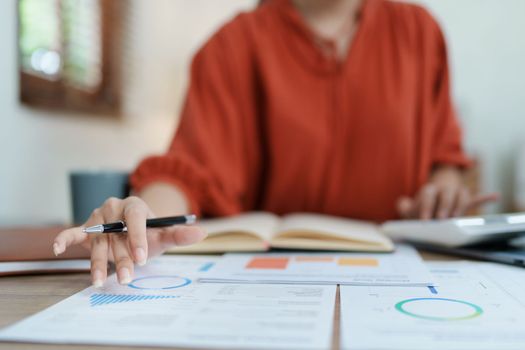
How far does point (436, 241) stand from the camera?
26.1 inches

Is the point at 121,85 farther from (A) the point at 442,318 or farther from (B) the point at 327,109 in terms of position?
(A) the point at 442,318

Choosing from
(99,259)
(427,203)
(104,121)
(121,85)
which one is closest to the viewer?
(99,259)

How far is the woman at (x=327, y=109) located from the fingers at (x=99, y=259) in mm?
451

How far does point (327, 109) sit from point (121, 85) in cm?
65

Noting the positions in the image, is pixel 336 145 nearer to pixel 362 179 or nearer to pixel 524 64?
pixel 362 179

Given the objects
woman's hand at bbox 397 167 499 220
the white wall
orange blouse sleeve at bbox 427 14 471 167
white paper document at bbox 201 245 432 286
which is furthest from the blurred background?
orange blouse sleeve at bbox 427 14 471 167

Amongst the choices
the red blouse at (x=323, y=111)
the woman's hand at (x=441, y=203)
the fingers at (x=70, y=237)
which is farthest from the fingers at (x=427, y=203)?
the fingers at (x=70, y=237)

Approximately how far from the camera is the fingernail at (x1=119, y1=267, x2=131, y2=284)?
1.43ft

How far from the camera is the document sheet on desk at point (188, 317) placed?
1.02 ft

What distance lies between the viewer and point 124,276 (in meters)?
0.44

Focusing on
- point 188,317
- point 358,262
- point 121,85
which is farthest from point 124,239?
point 121,85

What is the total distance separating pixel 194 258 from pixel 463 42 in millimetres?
2199

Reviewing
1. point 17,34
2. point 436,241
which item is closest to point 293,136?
point 436,241

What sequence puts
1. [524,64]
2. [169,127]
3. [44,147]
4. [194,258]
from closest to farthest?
[194,258], [44,147], [169,127], [524,64]
